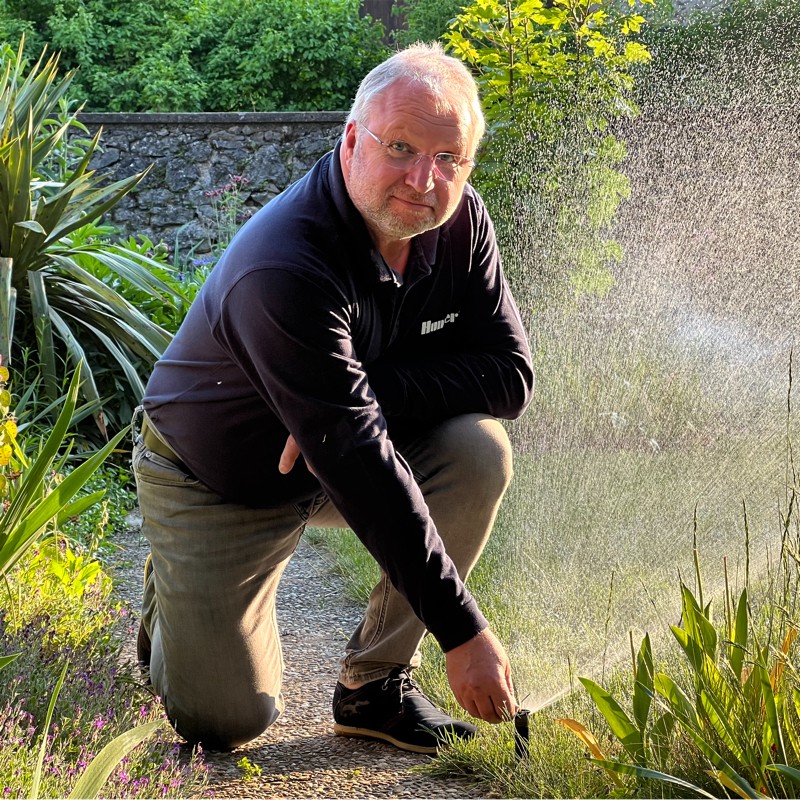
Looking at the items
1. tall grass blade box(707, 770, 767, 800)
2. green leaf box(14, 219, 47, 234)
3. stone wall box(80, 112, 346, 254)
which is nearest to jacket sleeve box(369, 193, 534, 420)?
tall grass blade box(707, 770, 767, 800)

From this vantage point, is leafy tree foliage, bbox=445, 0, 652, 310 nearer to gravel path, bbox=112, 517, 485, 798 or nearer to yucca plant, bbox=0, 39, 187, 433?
yucca plant, bbox=0, 39, 187, 433

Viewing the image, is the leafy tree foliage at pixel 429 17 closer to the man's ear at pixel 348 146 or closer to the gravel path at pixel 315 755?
the gravel path at pixel 315 755

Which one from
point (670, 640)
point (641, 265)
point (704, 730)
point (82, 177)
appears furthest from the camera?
point (641, 265)

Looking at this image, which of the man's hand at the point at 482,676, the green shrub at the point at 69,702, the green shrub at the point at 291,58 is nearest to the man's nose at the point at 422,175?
the man's hand at the point at 482,676

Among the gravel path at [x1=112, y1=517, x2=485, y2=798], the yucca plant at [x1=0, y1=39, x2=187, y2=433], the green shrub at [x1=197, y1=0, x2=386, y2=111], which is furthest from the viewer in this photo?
the green shrub at [x1=197, y1=0, x2=386, y2=111]

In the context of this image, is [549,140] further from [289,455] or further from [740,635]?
[740,635]

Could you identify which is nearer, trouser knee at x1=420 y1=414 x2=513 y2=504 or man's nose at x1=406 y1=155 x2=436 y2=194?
man's nose at x1=406 y1=155 x2=436 y2=194

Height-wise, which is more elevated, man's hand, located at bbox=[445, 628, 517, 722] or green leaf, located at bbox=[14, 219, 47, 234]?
man's hand, located at bbox=[445, 628, 517, 722]

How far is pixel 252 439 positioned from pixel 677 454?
318cm

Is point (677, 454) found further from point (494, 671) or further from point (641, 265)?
point (494, 671)

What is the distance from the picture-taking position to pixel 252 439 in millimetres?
2443

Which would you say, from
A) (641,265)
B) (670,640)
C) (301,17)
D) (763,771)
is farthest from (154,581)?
(301,17)

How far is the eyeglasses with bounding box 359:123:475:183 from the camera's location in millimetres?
2191

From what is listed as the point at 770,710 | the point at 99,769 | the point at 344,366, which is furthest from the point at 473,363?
the point at 99,769
